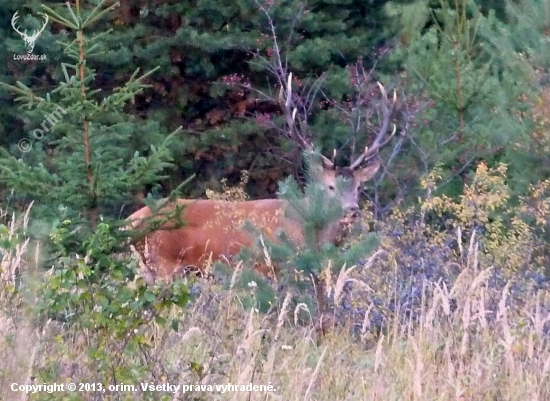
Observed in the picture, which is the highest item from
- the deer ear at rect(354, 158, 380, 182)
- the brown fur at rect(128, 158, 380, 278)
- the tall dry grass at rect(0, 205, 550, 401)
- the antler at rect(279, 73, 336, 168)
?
the tall dry grass at rect(0, 205, 550, 401)

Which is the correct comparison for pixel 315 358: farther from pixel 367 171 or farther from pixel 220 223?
pixel 367 171

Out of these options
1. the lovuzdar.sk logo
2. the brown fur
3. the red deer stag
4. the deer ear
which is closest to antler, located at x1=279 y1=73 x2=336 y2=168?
the red deer stag

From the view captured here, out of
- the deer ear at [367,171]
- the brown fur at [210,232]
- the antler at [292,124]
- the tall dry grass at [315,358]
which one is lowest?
the brown fur at [210,232]

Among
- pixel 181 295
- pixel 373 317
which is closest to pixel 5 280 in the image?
pixel 181 295

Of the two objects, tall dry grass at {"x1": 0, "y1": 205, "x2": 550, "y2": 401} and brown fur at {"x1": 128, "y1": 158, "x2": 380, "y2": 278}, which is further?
brown fur at {"x1": 128, "y1": 158, "x2": 380, "y2": 278}

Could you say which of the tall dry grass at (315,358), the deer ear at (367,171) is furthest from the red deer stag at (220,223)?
the tall dry grass at (315,358)

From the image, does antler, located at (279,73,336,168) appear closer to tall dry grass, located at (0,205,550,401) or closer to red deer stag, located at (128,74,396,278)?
red deer stag, located at (128,74,396,278)

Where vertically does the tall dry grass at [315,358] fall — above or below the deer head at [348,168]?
above

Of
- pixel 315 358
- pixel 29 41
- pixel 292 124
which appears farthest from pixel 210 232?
pixel 315 358

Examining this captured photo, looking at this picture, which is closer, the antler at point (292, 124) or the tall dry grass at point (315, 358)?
the tall dry grass at point (315, 358)

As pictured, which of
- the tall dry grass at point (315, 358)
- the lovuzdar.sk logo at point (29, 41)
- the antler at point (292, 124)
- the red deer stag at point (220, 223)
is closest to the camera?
the tall dry grass at point (315, 358)

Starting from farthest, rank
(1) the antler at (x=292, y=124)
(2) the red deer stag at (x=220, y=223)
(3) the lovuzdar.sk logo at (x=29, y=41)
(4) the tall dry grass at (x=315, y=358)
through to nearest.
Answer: (3) the lovuzdar.sk logo at (x=29, y=41)
(2) the red deer stag at (x=220, y=223)
(1) the antler at (x=292, y=124)
(4) the tall dry grass at (x=315, y=358)

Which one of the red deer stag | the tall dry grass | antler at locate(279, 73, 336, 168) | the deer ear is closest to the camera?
the tall dry grass

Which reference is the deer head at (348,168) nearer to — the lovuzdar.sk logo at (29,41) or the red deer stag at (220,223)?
the red deer stag at (220,223)
